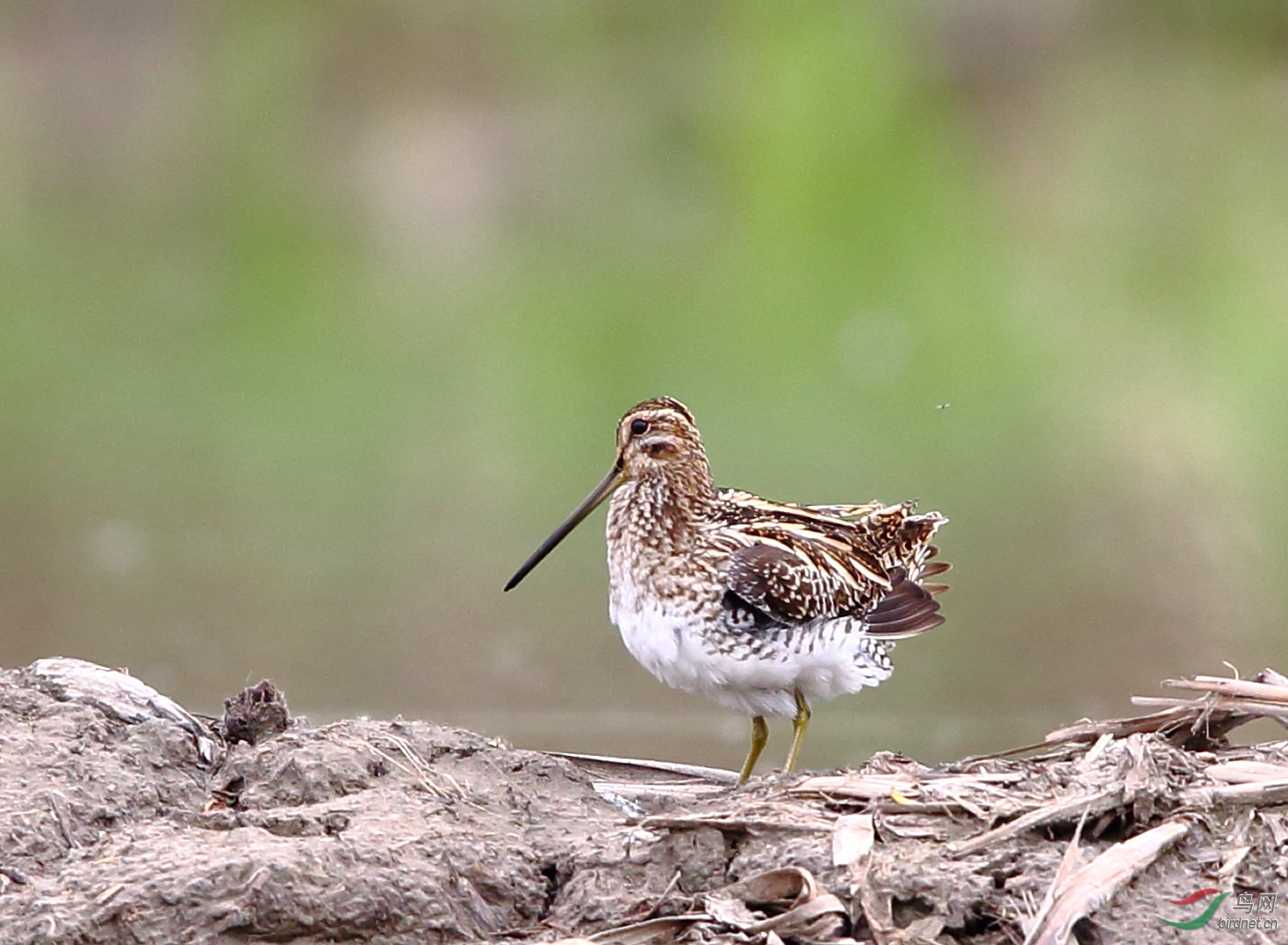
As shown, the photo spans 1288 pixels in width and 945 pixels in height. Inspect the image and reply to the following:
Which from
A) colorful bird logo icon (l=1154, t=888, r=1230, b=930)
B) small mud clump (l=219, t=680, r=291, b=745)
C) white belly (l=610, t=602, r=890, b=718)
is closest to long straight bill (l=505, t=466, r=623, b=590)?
white belly (l=610, t=602, r=890, b=718)

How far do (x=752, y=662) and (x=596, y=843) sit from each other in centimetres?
81

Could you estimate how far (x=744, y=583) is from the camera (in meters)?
3.70

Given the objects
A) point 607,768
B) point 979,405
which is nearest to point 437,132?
point 979,405

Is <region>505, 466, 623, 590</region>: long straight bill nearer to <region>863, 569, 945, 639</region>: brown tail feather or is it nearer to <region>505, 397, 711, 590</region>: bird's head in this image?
<region>505, 397, 711, 590</region>: bird's head

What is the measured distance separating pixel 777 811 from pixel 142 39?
5.52 metres

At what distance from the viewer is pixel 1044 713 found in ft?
16.7

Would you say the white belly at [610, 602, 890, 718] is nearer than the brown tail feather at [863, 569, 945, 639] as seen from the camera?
Yes

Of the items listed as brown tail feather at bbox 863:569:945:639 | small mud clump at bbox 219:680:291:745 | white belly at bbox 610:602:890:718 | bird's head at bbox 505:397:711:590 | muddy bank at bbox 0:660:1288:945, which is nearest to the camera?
muddy bank at bbox 0:660:1288:945

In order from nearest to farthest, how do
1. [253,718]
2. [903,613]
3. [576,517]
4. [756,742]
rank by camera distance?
[253,718] < [756,742] < [903,613] < [576,517]

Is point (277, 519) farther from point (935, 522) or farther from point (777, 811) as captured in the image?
point (777, 811)

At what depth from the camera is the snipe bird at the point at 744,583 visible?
12.0 ft

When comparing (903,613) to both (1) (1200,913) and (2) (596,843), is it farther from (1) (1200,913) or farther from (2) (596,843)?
(1) (1200,913)

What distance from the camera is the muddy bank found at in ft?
8.54

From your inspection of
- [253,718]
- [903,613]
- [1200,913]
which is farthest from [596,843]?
[903,613]
